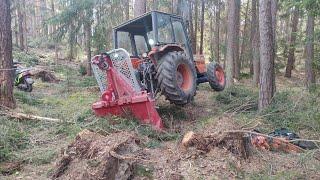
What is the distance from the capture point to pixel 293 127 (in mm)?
7242

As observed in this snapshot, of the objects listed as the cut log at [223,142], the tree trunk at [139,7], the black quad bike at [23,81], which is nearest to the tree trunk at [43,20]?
the black quad bike at [23,81]

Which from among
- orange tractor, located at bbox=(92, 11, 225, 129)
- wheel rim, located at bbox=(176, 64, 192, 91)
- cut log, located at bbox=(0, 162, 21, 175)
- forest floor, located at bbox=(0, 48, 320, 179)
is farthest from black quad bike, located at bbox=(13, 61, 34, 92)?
cut log, located at bbox=(0, 162, 21, 175)

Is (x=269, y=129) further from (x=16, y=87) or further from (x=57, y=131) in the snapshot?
(x=16, y=87)

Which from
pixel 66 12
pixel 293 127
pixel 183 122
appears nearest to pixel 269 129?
pixel 293 127

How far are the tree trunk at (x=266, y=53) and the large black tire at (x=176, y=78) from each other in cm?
185

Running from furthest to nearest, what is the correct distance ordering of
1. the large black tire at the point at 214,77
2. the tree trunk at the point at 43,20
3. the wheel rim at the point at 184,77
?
the tree trunk at the point at 43,20, the large black tire at the point at 214,77, the wheel rim at the point at 184,77

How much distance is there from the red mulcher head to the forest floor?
230mm

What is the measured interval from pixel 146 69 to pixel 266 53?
9.67 feet

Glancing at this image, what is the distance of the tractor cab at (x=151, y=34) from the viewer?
25.5 feet

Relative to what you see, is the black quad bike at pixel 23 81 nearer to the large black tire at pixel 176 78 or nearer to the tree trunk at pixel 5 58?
the tree trunk at pixel 5 58

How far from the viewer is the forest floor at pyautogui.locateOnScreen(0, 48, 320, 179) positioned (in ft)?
15.0

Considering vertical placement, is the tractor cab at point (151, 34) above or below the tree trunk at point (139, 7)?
below

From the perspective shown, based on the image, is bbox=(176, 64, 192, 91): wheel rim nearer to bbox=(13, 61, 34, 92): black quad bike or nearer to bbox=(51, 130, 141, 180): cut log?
bbox=(51, 130, 141, 180): cut log

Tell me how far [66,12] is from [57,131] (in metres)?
11.2
